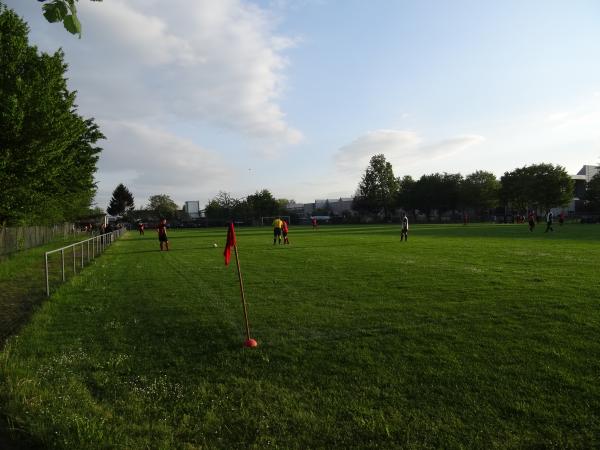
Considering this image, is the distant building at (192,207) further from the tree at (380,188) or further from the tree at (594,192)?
the tree at (594,192)

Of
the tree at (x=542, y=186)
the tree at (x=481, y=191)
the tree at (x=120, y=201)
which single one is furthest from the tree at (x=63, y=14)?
the tree at (x=120, y=201)

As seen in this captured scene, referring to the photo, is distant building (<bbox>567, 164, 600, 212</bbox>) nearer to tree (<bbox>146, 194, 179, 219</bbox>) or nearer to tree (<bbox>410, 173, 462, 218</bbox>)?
tree (<bbox>410, 173, 462, 218</bbox>)

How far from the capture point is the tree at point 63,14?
3.54m

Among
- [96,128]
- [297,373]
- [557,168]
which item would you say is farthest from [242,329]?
[557,168]

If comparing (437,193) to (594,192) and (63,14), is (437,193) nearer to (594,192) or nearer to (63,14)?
(594,192)

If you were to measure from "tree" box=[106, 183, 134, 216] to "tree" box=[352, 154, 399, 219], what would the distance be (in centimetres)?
7041

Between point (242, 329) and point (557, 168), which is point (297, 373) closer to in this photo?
point (242, 329)

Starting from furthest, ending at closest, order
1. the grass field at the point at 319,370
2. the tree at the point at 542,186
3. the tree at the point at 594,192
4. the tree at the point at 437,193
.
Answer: the tree at the point at 437,193 → the tree at the point at 542,186 → the tree at the point at 594,192 → the grass field at the point at 319,370

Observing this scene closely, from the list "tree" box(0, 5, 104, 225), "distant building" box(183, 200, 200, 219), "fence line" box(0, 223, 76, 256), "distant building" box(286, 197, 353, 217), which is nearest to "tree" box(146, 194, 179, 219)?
"distant building" box(183, 200, 200, 219)

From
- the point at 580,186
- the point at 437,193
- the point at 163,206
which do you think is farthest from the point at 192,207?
the point at 580,186

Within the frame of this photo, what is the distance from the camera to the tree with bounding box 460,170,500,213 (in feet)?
279

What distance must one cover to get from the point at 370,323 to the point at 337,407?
2.70 meters

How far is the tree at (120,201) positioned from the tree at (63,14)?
419ft

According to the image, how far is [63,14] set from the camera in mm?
3592
